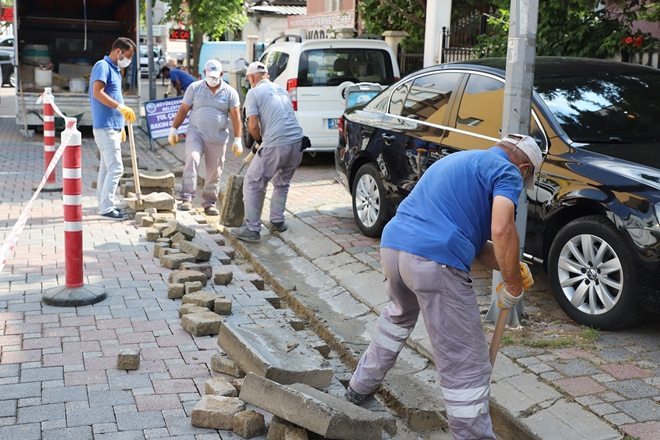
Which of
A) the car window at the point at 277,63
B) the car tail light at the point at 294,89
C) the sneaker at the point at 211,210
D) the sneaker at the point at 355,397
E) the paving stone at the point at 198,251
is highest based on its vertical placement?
the car window at the point at 277,63

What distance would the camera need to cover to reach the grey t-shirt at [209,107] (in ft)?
30.6

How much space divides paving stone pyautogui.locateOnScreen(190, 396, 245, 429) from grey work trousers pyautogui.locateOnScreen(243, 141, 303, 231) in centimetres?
408

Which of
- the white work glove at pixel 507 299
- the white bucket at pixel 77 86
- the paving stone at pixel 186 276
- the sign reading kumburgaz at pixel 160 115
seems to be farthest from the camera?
the white bucket at pixel 77 86

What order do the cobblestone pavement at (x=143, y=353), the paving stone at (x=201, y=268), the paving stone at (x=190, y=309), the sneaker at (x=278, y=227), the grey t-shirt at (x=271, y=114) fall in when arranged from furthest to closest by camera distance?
the sneaker at (x=278, y=227), the grey t-shirt at (x=271, y=114), the paving stone at (x=201, y=268), the paving stone at (x=190, y=309), the cobblestone pavement at (x=143, y=353)

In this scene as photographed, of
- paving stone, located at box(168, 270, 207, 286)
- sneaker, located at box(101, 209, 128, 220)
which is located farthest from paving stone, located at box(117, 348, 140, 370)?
sneaker, located at box(101, 209, 128, 220)

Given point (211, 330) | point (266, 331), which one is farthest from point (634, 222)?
point (211, 330)

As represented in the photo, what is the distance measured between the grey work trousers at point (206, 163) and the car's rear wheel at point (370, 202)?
1960mm

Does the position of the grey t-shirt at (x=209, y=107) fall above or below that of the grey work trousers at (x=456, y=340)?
above

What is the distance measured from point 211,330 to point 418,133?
2.71 m

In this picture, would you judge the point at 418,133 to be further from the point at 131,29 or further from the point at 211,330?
the point at 131,29

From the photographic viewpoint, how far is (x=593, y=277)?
5.38m

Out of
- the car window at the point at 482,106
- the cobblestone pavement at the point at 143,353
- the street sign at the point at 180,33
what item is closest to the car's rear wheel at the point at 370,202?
the cobblestone pavement at the point at 143,353

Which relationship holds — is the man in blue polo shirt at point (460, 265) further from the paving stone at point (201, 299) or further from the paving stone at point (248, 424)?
the paving stone at point (201, 299)

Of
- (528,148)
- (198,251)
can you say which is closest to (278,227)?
(198,251)
